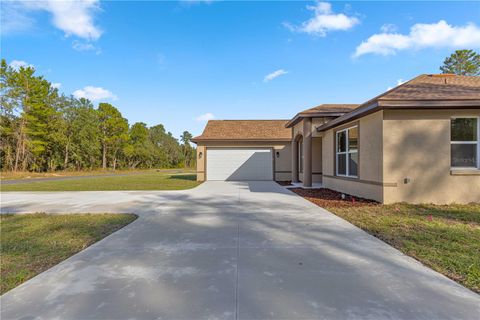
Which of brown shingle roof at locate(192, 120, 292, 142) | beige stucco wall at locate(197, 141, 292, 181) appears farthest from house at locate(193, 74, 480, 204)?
brown shingle roof at locate(192, 120, 292, 142)

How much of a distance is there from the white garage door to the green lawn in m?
10.8

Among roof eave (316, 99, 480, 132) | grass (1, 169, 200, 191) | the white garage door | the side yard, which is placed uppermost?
roof eave (316, 99, 480, 132)

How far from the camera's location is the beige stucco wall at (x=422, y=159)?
7688 mm

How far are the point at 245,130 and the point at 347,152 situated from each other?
1027 centimetres

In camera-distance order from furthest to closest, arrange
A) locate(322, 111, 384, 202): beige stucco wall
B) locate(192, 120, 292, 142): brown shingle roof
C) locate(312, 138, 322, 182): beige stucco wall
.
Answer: locate(192, 120, 292, 142): brown shingle roof → locate(312, 138, 322, 182): beige stucco wall → locate(322, 111, 384, 202): beige stucco wall

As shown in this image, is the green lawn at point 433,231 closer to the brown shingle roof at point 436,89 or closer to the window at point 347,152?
the window at point 347,152

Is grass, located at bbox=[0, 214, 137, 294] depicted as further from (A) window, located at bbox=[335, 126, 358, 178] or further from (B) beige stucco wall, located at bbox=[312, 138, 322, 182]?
(B) beige stucco wall, located at bbox=[312, 138, 322, 182]

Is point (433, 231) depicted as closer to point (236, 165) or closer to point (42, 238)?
point (42, 238)

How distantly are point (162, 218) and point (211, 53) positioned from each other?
12.5 m

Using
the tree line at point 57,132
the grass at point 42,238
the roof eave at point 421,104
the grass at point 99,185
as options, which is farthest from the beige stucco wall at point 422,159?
the tree line at point 57,132

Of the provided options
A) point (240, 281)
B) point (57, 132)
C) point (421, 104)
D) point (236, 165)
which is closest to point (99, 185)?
point (236, 165)

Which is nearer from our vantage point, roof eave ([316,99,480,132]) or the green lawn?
the green lawn

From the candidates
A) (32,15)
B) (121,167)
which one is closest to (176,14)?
(32,15)

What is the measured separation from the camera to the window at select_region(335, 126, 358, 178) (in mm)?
9805
